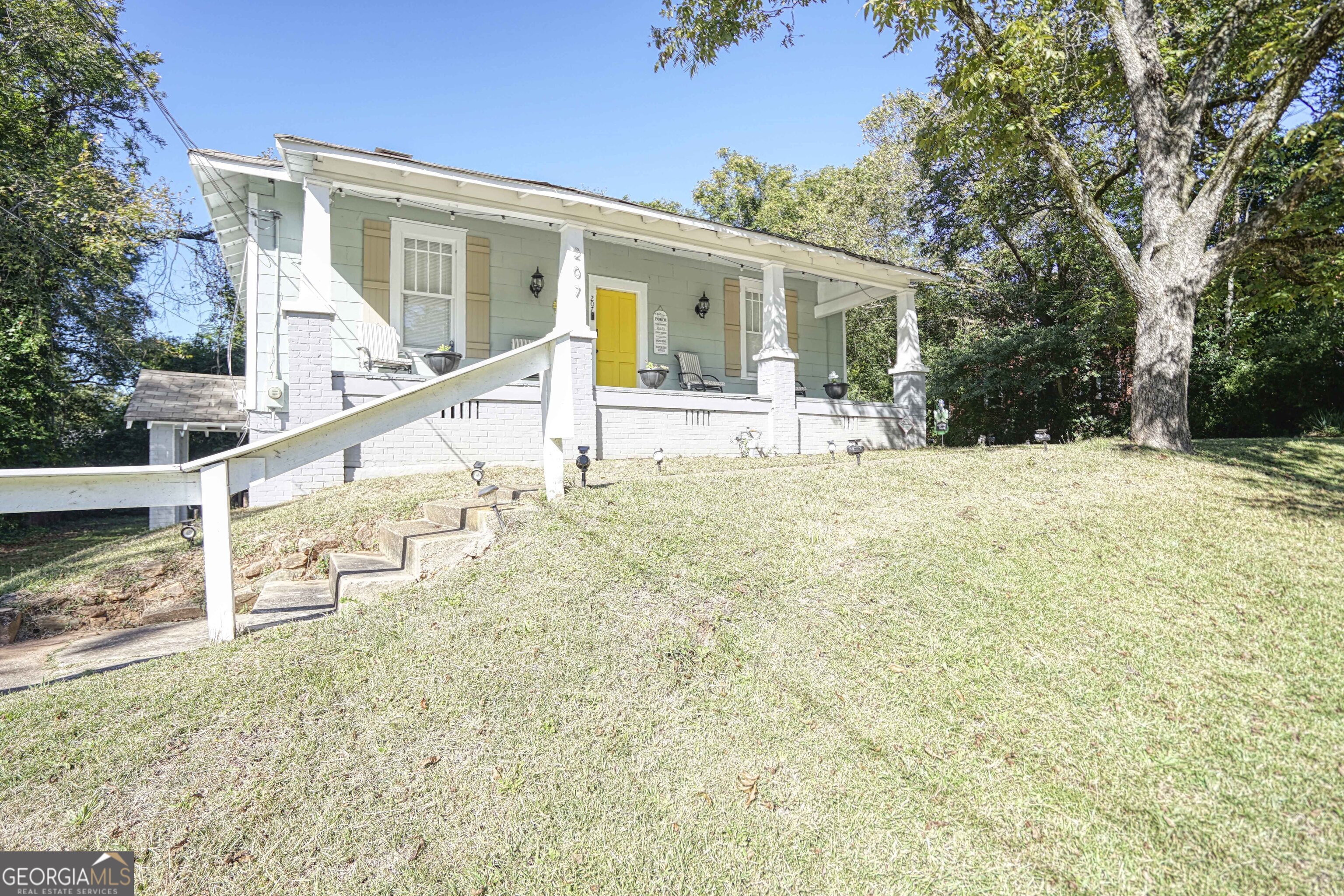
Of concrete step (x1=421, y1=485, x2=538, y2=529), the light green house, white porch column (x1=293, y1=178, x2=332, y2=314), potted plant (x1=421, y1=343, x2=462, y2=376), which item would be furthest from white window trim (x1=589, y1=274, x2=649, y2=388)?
concrete step (x1=421, y1=485, x2=538, y2=529)

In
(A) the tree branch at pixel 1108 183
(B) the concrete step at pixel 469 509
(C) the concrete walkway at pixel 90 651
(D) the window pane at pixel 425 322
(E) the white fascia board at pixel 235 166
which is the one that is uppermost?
(A) the tree branch at pixel 1108 183

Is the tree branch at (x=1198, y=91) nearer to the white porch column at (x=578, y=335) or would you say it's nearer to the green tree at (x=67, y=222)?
the white porch column at (x=578, y=335)

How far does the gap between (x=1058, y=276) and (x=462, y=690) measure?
17540mm

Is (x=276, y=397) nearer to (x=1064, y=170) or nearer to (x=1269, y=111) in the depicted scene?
(x=1064, y=170)

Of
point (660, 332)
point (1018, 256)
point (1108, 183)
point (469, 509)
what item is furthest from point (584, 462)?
point (1018, 256)

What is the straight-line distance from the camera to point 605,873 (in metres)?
2.11

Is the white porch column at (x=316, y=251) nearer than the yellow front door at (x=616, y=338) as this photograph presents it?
Yes

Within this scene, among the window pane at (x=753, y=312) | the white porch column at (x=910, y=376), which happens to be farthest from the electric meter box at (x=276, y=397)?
the white porch column at (x=910, y=376)

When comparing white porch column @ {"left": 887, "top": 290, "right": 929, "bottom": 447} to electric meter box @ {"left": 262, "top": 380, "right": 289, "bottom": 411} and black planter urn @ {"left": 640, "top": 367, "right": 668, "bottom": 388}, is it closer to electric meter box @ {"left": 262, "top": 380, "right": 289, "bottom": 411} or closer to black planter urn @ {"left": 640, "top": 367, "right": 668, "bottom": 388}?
black planter urn @ {"left": 640, "top": 367, "right": 668, "bottom": 388}

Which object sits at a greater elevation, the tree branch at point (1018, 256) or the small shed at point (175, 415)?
the tree branch at point (1018, 256)

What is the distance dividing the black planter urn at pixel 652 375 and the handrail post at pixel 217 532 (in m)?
7.38

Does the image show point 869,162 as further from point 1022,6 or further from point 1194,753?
point 1194,753

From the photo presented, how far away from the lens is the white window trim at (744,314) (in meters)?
12.3

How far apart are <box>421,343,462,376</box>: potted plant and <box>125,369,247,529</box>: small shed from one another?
3.77m
